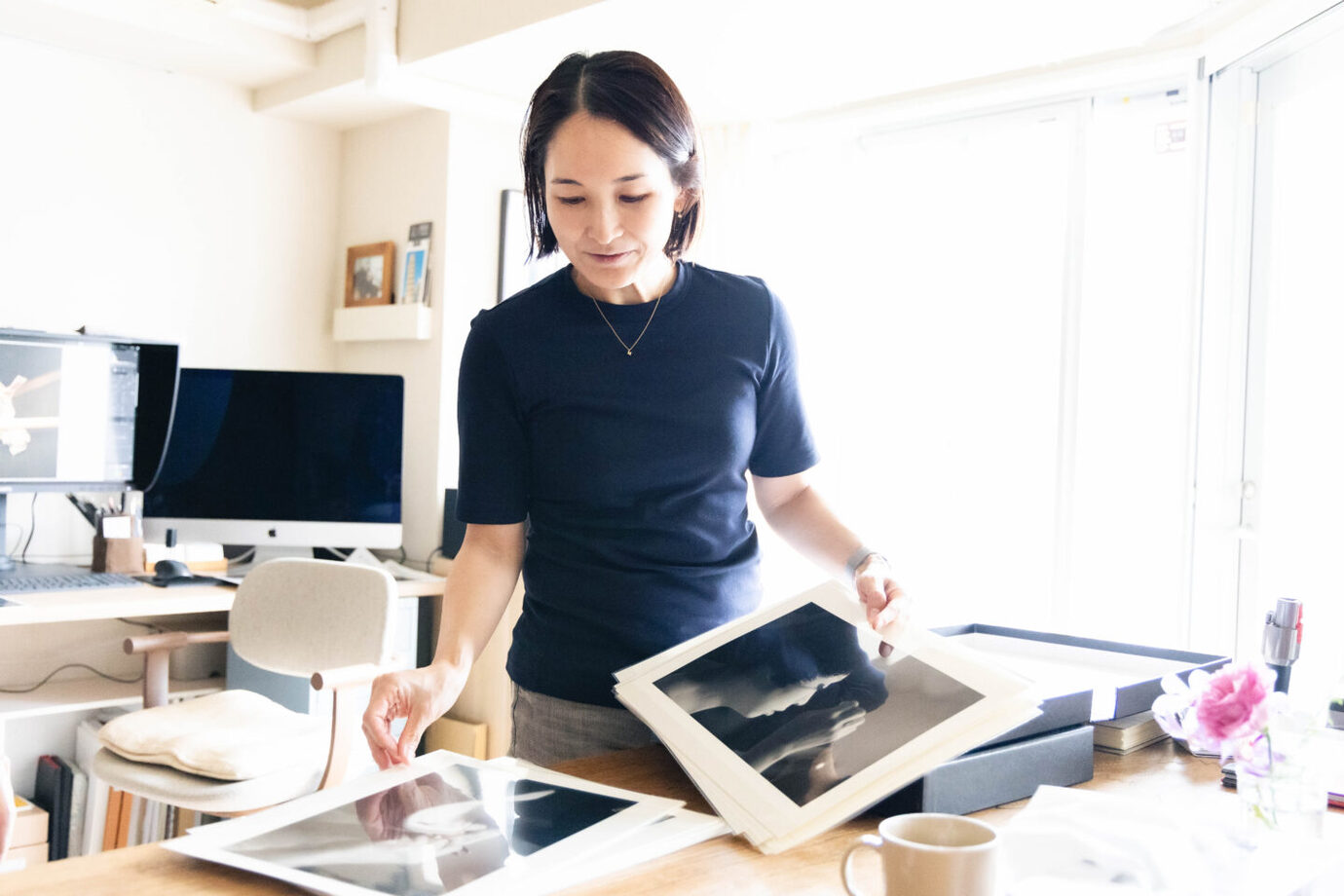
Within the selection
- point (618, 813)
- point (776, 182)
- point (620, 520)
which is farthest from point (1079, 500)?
point (618, 813)

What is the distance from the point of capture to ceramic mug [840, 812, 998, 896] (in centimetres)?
64

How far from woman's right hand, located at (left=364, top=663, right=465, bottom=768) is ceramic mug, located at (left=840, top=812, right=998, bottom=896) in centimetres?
43

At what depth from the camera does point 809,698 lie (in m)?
0.97

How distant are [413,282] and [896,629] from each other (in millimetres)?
2841

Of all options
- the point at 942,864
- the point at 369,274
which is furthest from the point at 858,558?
the point at 369,274

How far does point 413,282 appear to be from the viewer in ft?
11.7

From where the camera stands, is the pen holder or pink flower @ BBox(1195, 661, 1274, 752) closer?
pink flower @ BBox(1195, 661, 1274, 752)

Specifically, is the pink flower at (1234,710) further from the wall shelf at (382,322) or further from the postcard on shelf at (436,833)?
the wall shelf at (382,322)

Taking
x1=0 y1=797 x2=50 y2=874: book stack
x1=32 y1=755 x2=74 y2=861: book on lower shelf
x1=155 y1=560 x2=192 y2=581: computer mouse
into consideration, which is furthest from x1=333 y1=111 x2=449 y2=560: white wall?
x1=0 y1=797 x2=50 y2=874: book stack

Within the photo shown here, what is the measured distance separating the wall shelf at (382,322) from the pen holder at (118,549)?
953mm

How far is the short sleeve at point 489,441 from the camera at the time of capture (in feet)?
4.00

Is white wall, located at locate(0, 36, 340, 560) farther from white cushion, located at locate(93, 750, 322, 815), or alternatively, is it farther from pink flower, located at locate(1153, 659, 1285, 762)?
pink flower, located at locate(1153, 659, 1285, 762)

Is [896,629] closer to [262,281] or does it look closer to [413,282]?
[413,282]

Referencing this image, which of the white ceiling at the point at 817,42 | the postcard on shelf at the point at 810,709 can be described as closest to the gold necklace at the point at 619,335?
the postcard on shelf at the point at 810,709
